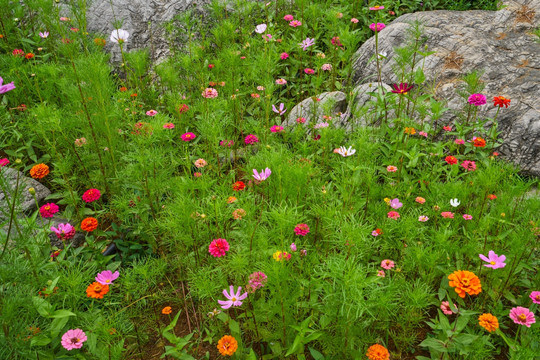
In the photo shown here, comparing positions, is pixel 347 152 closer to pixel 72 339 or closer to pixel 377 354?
pixel 377 354

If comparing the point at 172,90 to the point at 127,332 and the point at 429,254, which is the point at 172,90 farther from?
the point at 429,254

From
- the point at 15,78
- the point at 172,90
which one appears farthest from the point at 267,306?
the point at 15,78

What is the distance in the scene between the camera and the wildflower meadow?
5.89ft

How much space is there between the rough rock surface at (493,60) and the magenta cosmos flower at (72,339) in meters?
Answer: 2.81

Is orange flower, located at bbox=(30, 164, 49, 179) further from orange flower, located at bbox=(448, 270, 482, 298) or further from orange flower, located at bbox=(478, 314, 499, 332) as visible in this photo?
orange flower, located at bbox=(478, 314, 499, 332)

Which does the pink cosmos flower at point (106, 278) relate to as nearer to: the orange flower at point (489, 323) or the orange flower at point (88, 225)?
the orange flower at point (88, 225)

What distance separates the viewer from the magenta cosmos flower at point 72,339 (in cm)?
166

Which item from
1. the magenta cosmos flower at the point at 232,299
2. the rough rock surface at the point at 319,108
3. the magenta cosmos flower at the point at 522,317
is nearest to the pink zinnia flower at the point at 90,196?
the magenta cosmos flower at the point at 232,299

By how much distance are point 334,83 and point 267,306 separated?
263 centimetres

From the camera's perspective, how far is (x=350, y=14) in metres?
4.53

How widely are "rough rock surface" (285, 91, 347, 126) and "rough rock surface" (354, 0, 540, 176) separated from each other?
29 cm

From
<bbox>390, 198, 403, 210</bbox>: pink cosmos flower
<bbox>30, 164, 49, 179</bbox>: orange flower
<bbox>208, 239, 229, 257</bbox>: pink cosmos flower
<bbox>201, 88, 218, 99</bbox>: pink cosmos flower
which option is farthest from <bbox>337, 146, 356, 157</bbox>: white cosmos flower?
<bbox>30, 164, 49, 179</bbox>: orange flower

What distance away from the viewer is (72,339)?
1691 mm

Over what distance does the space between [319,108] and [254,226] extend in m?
1.60
